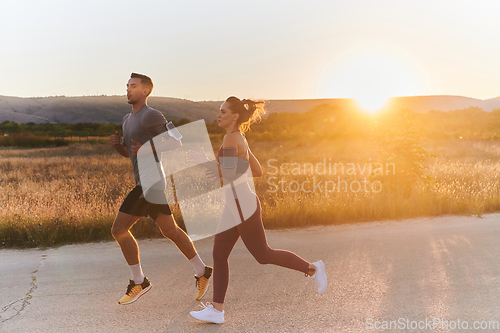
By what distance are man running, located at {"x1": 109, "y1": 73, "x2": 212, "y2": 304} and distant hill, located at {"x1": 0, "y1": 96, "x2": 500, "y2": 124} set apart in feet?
365

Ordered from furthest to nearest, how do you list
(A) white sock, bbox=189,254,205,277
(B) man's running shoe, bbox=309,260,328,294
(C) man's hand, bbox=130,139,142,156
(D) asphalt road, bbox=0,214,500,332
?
(A) white sock, bbox=189,254,205,277 < (B) man's running shoe, bbox=309,260,328,294 < (C) man's hand, bbox=130,139,142,156 < (D) asphalt road, bbox=0,214,500,332

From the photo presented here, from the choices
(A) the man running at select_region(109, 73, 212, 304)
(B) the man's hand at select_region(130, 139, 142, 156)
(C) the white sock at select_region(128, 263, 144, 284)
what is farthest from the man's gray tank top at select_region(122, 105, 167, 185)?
(C) the white sock at select_region(128, 263, 144, 284)

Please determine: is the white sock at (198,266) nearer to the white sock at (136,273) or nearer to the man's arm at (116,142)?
the white sock at (136,273)

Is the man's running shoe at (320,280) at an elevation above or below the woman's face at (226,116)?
below

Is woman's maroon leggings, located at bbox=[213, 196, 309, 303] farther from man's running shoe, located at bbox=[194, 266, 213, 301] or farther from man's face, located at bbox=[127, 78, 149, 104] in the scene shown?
man's face, located at bbox=[127, 78, 149, 104]

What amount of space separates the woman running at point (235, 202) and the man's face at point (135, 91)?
1.00 metres

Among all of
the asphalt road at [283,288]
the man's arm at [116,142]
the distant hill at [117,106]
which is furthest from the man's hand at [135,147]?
the distant hill at [117,106]

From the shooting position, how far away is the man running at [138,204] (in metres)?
3.48

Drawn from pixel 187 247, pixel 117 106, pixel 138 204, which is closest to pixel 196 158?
pixel 138 204

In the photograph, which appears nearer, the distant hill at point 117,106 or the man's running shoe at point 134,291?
the man's running shoe at point 134,291

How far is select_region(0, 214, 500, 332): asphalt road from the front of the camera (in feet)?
10.3

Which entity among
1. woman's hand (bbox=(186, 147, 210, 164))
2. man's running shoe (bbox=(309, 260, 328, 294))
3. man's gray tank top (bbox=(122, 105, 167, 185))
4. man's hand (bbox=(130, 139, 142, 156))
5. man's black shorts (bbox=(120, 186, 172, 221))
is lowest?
man's running shoe (bbox=(309, 260, 328, 294))

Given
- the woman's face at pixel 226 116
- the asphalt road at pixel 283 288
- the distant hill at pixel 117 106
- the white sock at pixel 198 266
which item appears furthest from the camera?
the distant hill at pixel 117 106

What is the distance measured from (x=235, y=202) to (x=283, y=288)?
1404mm
